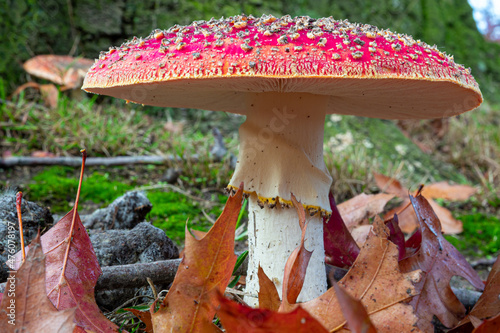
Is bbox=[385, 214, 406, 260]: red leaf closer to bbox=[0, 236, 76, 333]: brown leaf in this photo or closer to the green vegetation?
the green vegetation

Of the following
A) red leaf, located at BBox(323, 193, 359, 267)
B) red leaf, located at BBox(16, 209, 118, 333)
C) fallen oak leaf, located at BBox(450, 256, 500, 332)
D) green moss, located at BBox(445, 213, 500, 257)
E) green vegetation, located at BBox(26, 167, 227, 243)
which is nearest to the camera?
red leaf, located at BBox(16, 209, 118, 333)

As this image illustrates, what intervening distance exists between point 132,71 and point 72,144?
262 centimetres

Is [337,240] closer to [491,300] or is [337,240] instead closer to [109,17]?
[491,300]

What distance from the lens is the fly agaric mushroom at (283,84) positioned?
105 centimetres

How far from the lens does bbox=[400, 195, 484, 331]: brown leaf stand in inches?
55.3

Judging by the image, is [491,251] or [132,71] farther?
[491,251]

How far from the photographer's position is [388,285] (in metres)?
1.04

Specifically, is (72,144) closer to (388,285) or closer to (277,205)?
(277,205)

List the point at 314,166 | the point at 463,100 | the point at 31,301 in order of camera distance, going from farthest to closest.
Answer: the point at 314,166 < the point at 463,100 < the point at 31,301

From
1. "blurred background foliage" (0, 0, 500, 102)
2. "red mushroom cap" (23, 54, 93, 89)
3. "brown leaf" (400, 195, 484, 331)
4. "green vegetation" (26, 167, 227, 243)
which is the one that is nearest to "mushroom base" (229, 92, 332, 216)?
"brown leaf" (400, 195, 484, 331)

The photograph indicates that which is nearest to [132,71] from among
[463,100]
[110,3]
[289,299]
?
[289,299]

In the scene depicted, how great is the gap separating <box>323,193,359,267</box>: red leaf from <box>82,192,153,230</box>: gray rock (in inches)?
34.0

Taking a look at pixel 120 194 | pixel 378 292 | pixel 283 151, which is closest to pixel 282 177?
pixel 283 151

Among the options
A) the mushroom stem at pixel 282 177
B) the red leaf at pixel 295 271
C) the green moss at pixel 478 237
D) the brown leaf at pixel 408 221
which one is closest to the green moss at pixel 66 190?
the mushroom stem at pixel 282 177
